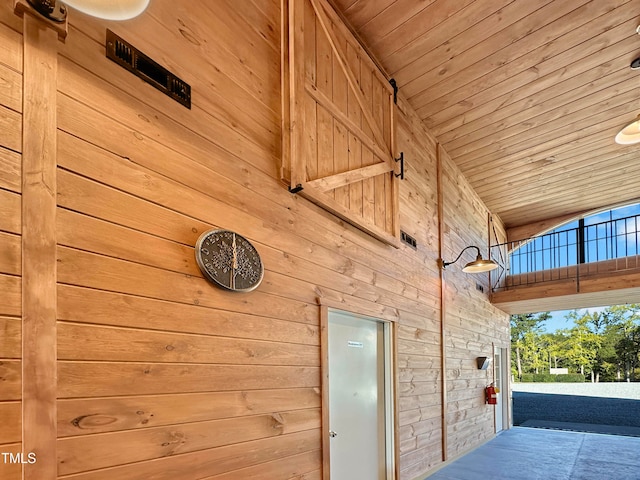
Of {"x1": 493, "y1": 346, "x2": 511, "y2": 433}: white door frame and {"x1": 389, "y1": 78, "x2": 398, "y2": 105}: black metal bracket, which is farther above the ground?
{"x1": 389, "y1": 78, "x2": 398, "y2": 105}: black metal bracket

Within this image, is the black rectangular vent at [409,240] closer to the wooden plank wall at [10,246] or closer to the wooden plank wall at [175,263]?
the wooden plank wall at [175,263]

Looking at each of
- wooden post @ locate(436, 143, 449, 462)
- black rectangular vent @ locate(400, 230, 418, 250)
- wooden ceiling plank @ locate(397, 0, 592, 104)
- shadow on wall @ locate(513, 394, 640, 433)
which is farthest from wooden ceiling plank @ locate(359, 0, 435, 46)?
shadow on wall @ locate(513, 394, 640, 433)

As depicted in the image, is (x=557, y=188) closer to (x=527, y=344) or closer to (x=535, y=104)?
(x=535, y=104)

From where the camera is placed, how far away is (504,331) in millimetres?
8656

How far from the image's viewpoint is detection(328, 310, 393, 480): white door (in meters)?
3.32

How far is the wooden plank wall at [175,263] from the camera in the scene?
5.28 ft

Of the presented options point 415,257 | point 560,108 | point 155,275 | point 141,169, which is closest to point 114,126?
point 141,169

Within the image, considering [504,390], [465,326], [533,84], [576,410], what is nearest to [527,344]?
[576,410]

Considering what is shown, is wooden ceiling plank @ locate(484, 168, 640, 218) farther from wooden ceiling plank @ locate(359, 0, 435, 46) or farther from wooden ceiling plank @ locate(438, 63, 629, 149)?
wooden ceiling plank @ locate(359, 0, 435, 46)

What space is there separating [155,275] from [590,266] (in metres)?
7.24

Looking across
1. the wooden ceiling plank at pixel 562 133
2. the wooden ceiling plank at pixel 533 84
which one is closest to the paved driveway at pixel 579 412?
the wooden ceiling plank at pixel 562 133

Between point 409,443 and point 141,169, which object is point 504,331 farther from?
point 141,169

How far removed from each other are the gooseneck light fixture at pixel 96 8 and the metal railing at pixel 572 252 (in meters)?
7.33

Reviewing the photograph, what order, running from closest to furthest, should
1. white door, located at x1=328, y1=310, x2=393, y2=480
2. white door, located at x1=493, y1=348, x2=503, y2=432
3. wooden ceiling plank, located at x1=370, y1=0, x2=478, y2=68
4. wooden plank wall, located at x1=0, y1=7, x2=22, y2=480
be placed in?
1. wooden plank wall, located at x1=0, y1=7, x2=22, y2=480
2. white door, located at x1=328, y1=310, x2=393, y2=480
3. wooden ceiling plank, located at x1=370, y1=0, x2=478, y2=68
4. white door, located at x1=493, y1=348, x2=503, y2=432
